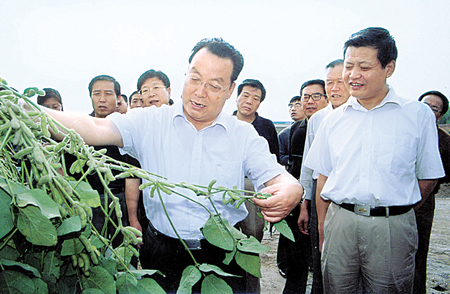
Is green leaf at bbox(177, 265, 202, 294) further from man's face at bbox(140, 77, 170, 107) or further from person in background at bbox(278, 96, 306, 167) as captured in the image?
person in background at bbox(278, 96, 306, 167)

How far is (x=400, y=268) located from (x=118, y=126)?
7.03ft

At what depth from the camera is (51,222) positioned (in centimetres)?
52

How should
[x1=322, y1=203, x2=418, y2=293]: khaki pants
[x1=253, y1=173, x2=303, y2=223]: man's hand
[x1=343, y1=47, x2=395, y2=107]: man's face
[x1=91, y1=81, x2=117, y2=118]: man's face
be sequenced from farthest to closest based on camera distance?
[x1=91, y1=81, x2=117, y2=118]: man's face
[x1=343, y1=47, x2=395, y2=107]: man's face
[x1=322, y1=203, x2=418, y2=293]: khaki pants
[x1=253, y1=173, x2=303, y2=223]: man's hand

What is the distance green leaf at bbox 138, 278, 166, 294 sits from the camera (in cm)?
64

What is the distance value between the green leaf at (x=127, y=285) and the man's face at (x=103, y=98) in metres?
3.07

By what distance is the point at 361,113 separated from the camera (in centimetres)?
247

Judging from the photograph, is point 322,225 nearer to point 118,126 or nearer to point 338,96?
point 338,96

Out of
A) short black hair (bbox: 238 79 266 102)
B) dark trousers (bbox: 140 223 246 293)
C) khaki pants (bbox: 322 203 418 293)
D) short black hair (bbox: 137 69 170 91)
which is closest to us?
dark trousers (bbox: 140 223 246 293)

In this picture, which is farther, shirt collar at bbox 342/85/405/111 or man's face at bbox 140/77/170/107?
man's face at bbox 140/77/170/107

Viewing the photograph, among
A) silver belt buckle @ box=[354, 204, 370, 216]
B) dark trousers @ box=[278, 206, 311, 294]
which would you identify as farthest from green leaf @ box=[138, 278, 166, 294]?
dark trousers @ box=[278, 206, 311, 294]

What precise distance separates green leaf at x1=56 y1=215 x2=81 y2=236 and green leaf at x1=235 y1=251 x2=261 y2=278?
0.42 metres

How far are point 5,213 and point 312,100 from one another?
3.75m

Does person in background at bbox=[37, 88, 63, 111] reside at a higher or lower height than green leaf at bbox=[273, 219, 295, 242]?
higher

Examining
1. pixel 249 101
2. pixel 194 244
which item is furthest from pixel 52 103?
pixel 194 244
